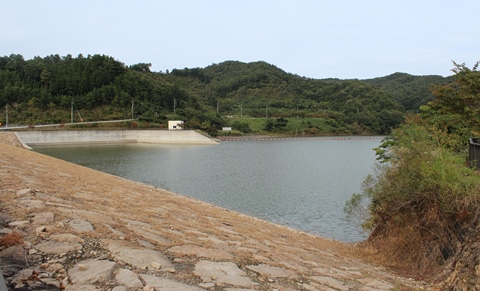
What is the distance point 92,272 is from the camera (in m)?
3.58

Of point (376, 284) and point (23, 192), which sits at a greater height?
point (23, 192)

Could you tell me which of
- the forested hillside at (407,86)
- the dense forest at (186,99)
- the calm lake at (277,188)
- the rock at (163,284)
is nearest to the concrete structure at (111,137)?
the dense forest at (186,99)

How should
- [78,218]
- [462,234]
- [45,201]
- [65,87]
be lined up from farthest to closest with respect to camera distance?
1. [65,87]
2. [462,234]
3. [45,201]
4. [78,218]

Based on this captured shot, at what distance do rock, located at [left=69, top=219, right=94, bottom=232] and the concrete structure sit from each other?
5958 cm

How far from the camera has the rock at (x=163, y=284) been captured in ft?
11.4

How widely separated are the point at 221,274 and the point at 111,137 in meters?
65.6

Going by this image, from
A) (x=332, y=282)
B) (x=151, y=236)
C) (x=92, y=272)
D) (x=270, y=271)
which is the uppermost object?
(x=92, y=272)

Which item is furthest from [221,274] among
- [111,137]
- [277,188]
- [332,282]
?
[111,137]

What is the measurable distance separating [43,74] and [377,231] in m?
85.2

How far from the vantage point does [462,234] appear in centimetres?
621

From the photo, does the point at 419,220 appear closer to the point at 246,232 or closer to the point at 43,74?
the point at 246,232

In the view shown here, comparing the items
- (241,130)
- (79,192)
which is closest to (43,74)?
(241,130)

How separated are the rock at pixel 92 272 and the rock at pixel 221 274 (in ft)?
2.74

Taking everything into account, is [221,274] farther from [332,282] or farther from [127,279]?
[332,282]
